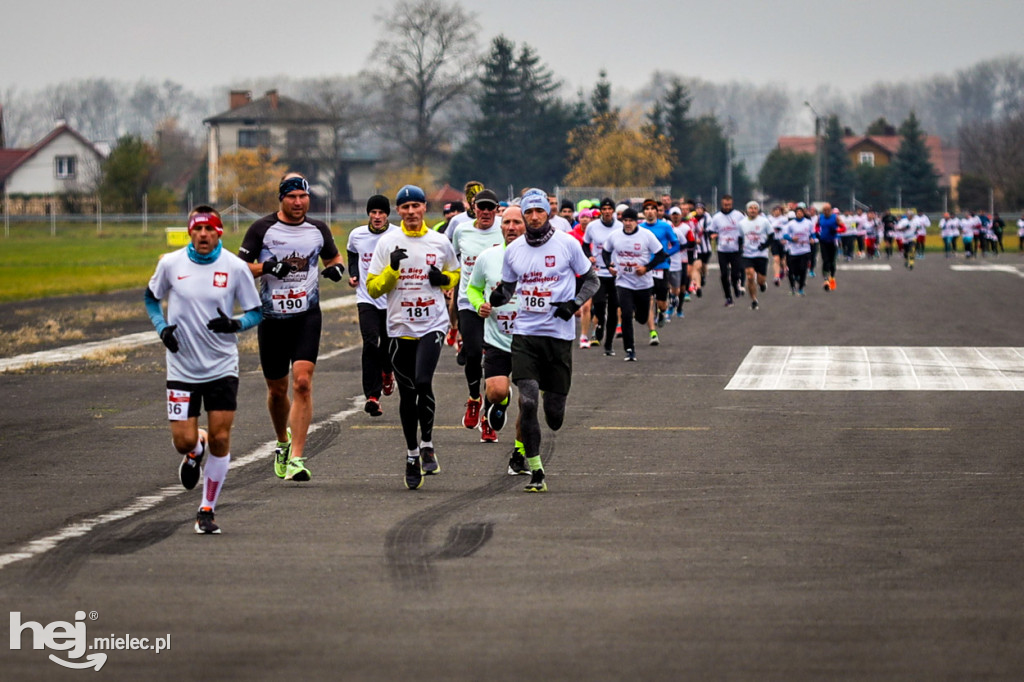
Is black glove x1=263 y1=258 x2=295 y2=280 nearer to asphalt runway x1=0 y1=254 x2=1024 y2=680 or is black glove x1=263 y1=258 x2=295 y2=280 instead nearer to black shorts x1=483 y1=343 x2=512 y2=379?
asphalt runway x1=0 y1=254 x2=1024 y2=680

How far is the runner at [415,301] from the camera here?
10047mm

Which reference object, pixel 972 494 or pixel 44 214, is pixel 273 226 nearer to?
pixel 972 494

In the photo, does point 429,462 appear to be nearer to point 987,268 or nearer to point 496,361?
point 496,361

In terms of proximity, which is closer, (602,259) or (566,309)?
(566,309)

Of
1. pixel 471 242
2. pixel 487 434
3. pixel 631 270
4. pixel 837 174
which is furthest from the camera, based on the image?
pixel 837 174

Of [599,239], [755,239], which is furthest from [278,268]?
[755,239]

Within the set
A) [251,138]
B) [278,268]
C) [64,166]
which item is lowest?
[278,268]

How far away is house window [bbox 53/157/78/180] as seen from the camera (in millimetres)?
107500

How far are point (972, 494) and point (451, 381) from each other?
317 inches

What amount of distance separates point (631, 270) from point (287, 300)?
967 cm

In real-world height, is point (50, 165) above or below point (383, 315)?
above

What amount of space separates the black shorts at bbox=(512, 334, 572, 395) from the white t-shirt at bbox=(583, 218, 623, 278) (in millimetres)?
10089

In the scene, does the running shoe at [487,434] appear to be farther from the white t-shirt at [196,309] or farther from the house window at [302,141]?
the house window at [302,141]

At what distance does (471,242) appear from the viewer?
13203 mm
